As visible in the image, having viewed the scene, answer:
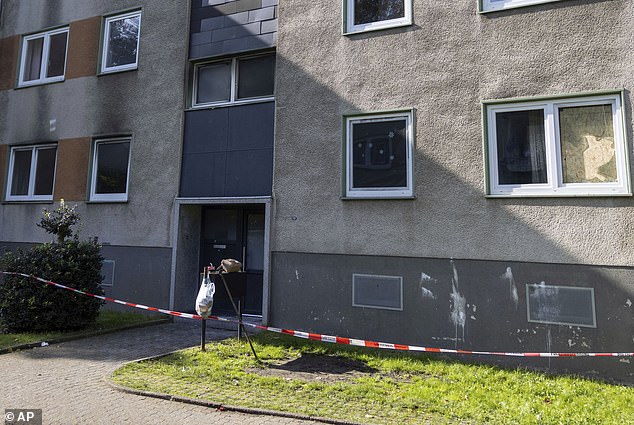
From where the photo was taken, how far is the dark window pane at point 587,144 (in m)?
6.29

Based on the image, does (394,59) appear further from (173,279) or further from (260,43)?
(173,279)

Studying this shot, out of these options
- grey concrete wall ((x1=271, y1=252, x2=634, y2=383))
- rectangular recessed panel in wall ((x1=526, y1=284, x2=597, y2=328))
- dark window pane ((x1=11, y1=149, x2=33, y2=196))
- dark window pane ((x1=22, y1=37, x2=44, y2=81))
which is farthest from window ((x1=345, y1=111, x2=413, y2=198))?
dark window pane ((x1=22, y1=37, x2=44, y2=81))

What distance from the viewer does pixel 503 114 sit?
6.93 metres

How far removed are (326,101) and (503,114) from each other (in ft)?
9.81

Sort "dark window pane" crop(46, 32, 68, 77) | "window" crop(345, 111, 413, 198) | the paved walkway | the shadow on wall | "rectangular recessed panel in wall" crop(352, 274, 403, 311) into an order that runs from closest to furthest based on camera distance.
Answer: the paved walkway < the shadow on wall < "rectangular recessed panel in wall" crop(352, 274, 403, 311) < "window" crop(345, 111, 413, 198) < "dark window pane" crop(46, 32, 68, 77)

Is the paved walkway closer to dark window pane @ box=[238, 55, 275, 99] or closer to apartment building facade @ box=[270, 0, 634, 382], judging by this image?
apartment building facade @ box=[270, 0, 634, 382]

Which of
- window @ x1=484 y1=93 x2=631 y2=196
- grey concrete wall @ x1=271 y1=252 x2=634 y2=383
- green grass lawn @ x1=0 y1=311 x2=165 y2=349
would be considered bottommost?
green grass lawn @ x1=0 y1=311 x2=165 y2=349

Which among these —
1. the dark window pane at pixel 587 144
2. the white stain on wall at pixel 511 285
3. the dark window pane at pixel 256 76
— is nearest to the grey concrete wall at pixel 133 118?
the dark window pane at pixel 256 76

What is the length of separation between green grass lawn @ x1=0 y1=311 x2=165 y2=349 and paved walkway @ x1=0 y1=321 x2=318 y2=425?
32cm

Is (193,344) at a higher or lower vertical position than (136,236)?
lower

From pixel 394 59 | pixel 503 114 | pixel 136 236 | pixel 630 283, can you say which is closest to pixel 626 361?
pixel 630 283

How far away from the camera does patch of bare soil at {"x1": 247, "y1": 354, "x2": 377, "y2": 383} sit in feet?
18.4

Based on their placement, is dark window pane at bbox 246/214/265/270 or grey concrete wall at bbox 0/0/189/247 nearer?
dark window pane at bbox 246/214/265/270

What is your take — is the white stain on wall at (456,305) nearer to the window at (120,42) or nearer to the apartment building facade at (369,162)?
the apartment building facade at (369,162)
